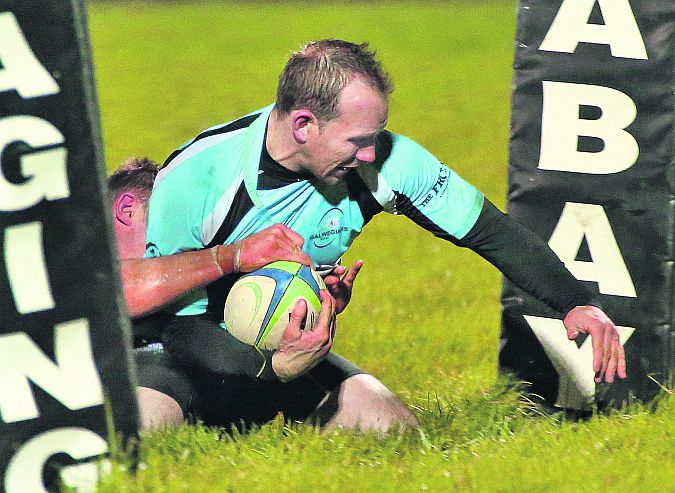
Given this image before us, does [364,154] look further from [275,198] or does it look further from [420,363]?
[420,363]

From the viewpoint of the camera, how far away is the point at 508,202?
19.5ft

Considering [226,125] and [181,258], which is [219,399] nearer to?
[181,258]

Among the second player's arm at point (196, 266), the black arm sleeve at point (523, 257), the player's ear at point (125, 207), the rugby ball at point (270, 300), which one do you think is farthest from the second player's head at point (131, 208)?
the black arm sleeve at point (523, 257)

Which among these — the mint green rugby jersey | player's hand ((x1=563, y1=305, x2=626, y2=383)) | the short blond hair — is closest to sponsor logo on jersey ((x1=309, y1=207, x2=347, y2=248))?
the mint green rugby jersey

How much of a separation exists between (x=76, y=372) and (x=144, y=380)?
1178mm

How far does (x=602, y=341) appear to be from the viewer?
5070 millimetres

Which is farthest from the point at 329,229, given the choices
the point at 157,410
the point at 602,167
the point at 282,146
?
the point at 602,167

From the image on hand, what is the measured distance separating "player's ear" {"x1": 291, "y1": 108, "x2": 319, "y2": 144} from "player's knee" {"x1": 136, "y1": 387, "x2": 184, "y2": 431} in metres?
1.15

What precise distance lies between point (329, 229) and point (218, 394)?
82 centimetres

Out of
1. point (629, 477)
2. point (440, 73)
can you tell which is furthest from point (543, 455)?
point (440, 73)

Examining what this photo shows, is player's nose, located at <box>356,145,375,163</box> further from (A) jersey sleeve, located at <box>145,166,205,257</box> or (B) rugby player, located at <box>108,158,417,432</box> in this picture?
(A) jersey sleeve, located at <box>145,166,205,257</box>

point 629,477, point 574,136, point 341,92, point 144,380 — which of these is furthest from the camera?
point 574,136

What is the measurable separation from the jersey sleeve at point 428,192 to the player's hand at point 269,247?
59 centimetres

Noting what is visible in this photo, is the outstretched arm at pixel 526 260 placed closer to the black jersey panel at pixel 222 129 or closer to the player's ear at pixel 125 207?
the black jersey panel at pixel 222 129
